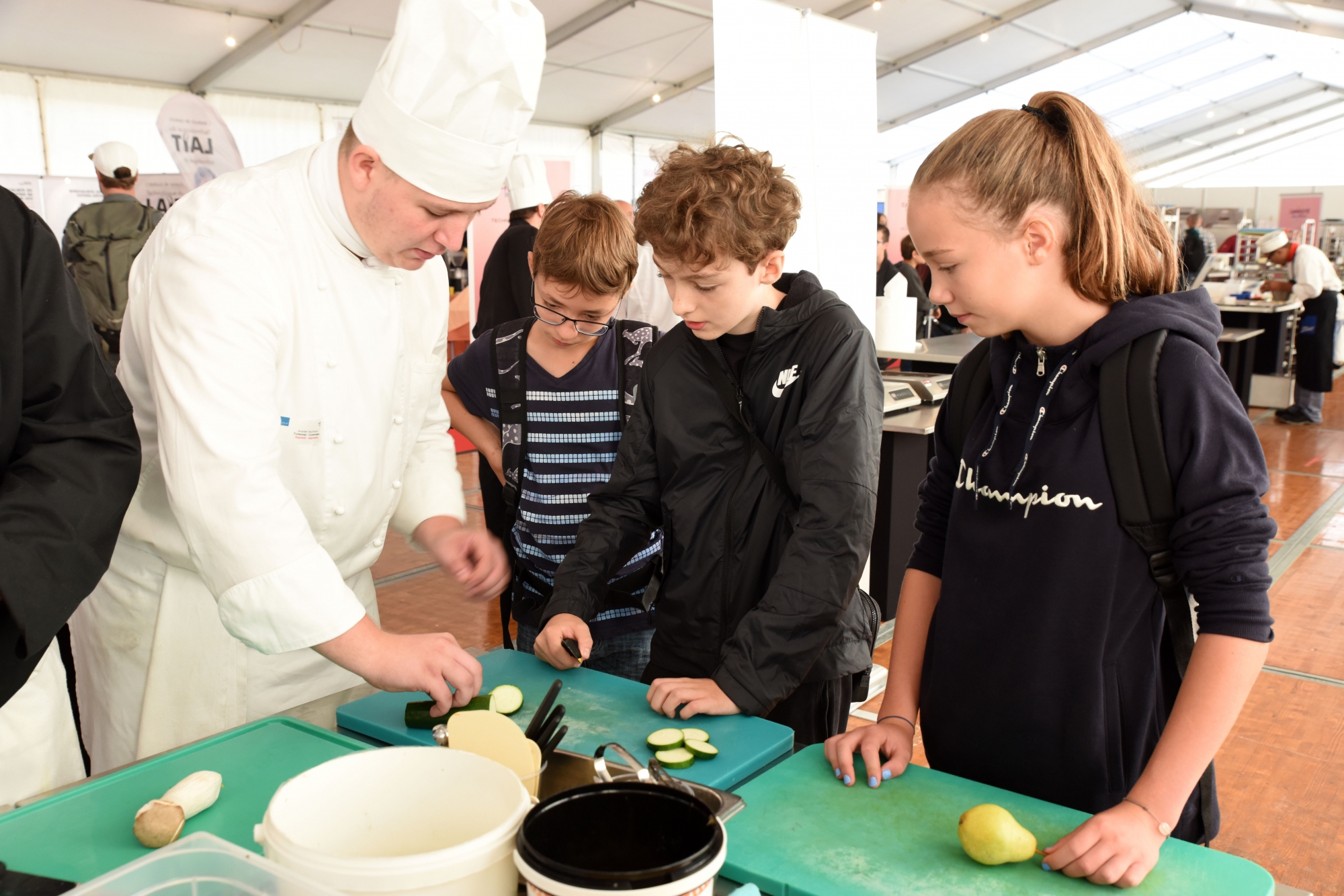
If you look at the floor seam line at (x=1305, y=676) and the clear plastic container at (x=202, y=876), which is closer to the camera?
the clear plastic container at (x=202, y=876)

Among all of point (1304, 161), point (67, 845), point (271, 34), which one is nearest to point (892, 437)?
point (67, 845)

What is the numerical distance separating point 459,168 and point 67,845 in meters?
0.87

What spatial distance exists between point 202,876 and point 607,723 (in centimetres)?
61

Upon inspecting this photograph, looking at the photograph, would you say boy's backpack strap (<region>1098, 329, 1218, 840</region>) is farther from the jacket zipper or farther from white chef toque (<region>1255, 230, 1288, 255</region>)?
white chef toque (<region>1255, 230, 1288, 255</region>)

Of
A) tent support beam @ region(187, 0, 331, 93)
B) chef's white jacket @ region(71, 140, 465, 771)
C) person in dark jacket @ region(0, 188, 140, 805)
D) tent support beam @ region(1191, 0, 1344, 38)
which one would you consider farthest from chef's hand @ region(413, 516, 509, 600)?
tent support beam @ region(1191, 0, 1344, 38)

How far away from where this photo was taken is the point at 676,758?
1.11 metres

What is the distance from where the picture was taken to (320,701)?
4.43ft

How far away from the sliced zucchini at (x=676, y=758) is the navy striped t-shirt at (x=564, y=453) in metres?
0.79

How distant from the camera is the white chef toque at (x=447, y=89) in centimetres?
127

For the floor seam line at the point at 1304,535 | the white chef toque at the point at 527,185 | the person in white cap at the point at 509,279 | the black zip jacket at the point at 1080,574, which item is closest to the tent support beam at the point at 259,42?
the white chef toque at the point at 527,185

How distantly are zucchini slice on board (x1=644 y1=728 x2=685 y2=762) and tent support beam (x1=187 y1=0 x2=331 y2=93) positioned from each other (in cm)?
866

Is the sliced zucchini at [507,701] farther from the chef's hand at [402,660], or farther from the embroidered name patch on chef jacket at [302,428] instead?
the embroidered name patch on chef jacket at [302,428]

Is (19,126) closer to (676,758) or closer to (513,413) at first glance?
(513,413)

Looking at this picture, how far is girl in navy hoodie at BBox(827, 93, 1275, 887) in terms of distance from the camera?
99cm
